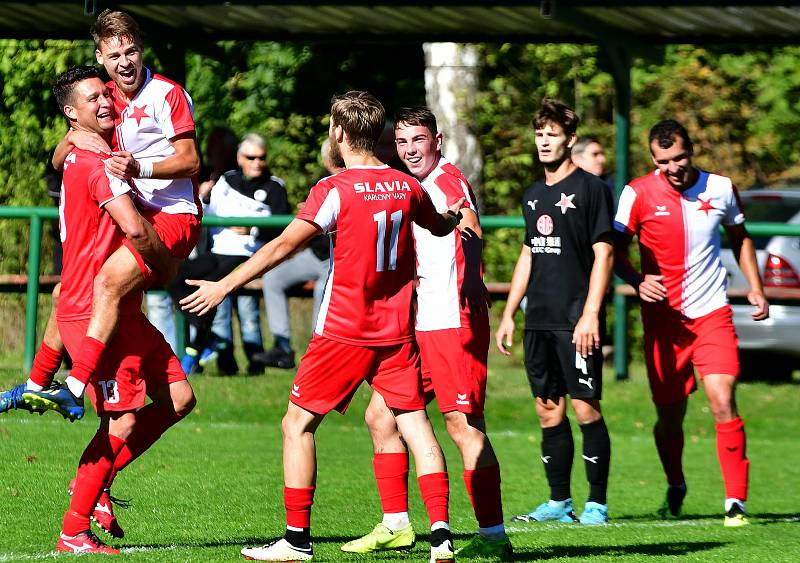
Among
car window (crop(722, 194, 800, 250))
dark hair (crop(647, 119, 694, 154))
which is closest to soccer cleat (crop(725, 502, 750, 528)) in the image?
dark hair (crop(647, 119, 694, 154))

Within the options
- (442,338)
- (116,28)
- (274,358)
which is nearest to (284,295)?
(274,358)

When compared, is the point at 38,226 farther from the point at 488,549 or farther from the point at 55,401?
the point at 488,549

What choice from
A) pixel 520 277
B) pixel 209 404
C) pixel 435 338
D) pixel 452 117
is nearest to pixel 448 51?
pixel 452 117

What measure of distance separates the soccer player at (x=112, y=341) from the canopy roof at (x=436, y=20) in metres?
5.44

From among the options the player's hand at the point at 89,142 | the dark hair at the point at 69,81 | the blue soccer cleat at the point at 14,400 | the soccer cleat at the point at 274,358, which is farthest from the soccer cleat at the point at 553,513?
the soccer cleat at the point at 274,358

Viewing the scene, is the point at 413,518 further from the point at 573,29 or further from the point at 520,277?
the point at 573,29

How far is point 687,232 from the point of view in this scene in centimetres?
883

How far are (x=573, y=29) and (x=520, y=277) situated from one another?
4969mm

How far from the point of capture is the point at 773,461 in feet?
38.3

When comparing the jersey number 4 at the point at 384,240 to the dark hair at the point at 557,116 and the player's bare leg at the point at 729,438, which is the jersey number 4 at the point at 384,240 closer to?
the dark hair at the point at 557,116

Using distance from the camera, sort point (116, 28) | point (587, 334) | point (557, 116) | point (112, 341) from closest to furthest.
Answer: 1. point (112, 341)
2. point (116, 28)
3. point (587, 334)
4. point (557, 116)

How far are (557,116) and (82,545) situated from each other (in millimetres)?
3597

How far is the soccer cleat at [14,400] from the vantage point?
6492mm

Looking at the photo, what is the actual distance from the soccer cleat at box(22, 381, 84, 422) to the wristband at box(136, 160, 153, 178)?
102cm
